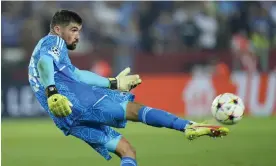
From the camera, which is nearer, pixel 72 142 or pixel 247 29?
pixel 72 142

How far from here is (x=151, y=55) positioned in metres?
15.7

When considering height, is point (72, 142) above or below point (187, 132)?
below

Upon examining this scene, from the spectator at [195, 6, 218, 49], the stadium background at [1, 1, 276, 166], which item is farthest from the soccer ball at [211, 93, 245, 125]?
the spectator at [195, 6, 218, 49]

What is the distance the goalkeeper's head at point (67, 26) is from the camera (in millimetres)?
6773

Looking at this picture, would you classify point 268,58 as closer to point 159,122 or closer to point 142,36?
point 142,36

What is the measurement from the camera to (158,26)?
16.3 m

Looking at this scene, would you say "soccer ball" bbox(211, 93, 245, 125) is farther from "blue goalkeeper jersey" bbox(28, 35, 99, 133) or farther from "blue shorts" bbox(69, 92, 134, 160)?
"blue goalkeeper jersey" bbox(28, 35, 99, 133)

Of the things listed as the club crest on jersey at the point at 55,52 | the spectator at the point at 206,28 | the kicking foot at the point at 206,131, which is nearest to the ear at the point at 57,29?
the club crest on jersey at the point at 55,52

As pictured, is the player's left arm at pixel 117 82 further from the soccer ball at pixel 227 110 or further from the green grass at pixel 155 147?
the green grass at pixel 155 147

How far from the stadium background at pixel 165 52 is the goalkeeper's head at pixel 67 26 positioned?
6610 millimetres

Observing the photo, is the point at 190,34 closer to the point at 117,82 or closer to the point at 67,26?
the point at 117,82

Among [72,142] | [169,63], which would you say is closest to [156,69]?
[169,63]

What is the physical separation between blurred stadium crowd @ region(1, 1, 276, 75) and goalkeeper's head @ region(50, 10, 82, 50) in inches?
350

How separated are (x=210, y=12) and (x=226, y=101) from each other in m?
9.73
